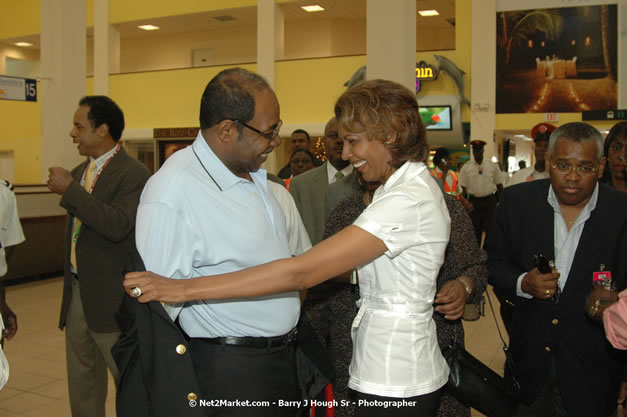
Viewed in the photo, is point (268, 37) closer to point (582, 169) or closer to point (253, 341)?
point (582, 169)

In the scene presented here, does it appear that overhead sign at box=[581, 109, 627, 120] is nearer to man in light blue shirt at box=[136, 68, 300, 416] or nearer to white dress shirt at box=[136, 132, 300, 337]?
man in light blue shirt at box=[136, 68, 300, 416]

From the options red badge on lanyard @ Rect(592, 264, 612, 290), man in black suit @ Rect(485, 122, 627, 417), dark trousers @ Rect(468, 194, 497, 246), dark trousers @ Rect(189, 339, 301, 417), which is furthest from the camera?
dark trousers @ Rect(468, 194, 497, 246)

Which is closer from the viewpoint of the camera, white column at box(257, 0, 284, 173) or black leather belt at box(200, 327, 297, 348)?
black leather belt at box(200, 327, 297, 348)

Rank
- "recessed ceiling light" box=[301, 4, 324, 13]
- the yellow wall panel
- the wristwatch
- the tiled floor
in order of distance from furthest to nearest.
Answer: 1. "recessed ceiling light" box=[301, 4, 324, 13]
2. the yellow wall panel
3. the tiled floor
4. the wristwatch

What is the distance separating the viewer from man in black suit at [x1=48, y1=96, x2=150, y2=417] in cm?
294

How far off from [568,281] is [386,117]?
1.26 meters

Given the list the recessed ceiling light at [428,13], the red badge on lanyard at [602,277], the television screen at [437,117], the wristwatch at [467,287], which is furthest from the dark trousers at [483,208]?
the recessed ceiling light at [428,13]

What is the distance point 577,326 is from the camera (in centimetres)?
242

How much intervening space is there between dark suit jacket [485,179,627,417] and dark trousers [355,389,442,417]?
3.24ft

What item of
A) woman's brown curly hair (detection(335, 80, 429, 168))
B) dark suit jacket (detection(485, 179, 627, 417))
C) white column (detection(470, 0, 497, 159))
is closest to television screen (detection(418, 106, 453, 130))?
white column (detection(470, 0, 497, 159))

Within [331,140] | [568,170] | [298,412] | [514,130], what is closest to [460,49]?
[514,130]

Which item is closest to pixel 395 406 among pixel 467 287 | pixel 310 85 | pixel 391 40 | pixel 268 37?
pixel 467 287

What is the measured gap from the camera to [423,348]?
1.69 m

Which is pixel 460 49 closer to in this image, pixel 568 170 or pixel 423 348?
pixel 568 170
